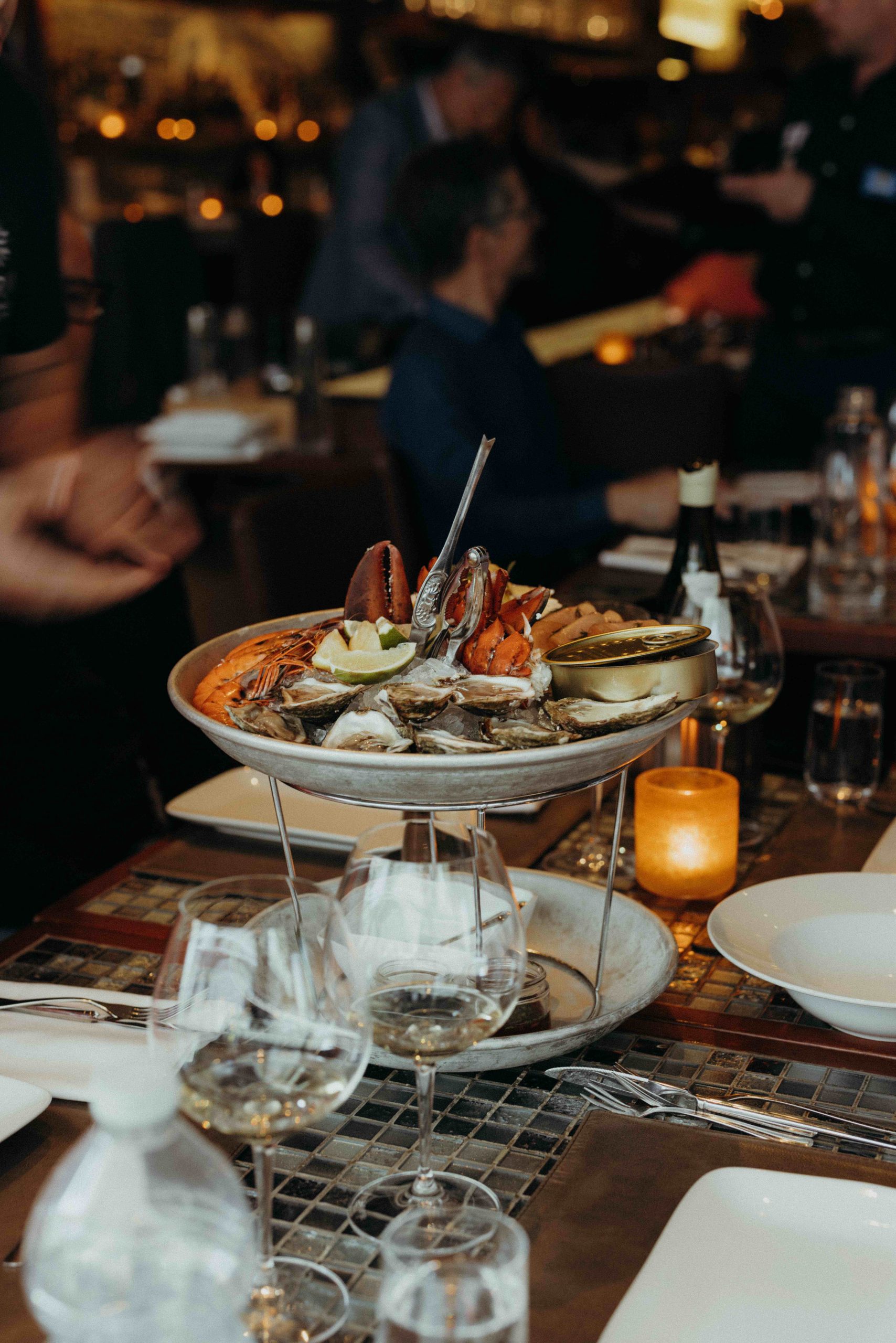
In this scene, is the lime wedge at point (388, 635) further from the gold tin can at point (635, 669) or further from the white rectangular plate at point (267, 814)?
the white rectangular plate at point (267, 814)

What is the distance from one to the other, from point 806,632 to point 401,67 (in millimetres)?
5821

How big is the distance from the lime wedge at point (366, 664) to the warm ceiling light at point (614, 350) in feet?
11.4

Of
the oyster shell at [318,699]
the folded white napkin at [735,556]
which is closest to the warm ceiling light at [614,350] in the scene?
the folded white napkin at [735,556]

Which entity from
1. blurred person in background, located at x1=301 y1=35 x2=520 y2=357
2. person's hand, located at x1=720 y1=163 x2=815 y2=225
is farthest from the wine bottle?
blurred person in background, located at x1=301 y1=35 x2=520 y2=357

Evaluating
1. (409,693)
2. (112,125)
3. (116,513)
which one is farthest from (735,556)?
(112,125)

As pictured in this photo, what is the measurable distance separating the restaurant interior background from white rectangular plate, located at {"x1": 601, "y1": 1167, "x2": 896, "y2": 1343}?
2.37ft

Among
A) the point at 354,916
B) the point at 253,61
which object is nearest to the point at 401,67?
the point at 253,61

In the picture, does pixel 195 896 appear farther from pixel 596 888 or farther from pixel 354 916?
pixel 596 888

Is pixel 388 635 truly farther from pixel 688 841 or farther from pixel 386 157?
pixel 386 157

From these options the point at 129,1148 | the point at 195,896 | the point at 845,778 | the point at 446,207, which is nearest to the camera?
the point at 129,1148

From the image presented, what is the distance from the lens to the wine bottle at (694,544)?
1.23 meters

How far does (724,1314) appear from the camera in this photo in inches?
25.0

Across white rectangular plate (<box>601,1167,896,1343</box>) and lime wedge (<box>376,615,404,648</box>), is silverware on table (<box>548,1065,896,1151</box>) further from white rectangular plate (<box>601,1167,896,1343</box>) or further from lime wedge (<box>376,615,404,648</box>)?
lime wedge (<box>376,615,404,648</box>)

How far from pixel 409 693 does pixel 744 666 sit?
0.53 metres
